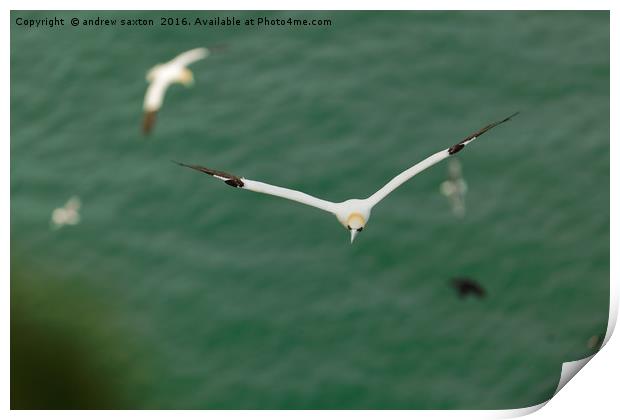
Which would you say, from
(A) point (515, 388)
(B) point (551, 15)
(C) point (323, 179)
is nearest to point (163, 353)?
(C) point (323, 179)

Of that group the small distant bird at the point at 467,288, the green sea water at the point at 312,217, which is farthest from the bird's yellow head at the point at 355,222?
the small distant bird at the point at 467,288

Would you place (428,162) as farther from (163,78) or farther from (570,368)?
(163,78)

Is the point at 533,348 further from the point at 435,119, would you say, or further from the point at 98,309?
the point at 98,309

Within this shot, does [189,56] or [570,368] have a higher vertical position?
[189,56]

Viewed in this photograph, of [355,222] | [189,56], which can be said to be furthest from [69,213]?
[355,222]

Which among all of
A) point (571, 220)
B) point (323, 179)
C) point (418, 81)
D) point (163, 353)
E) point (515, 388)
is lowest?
point (515, 388)

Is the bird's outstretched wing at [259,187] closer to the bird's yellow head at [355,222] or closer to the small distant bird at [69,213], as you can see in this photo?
the bird's yellow head at [355,222]
